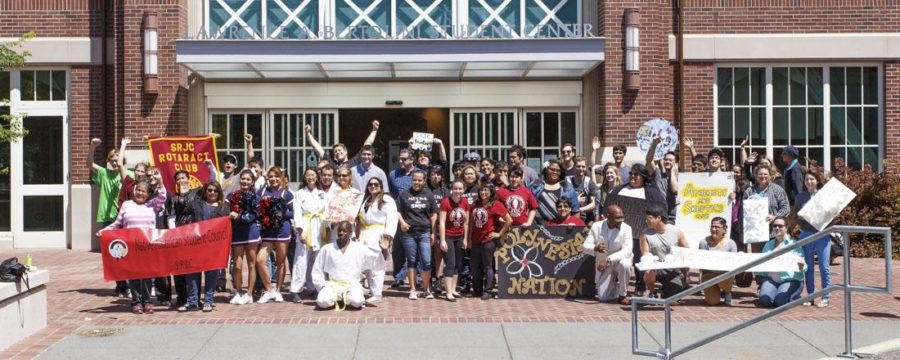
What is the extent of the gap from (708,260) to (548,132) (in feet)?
25.1

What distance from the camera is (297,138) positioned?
18672 mm

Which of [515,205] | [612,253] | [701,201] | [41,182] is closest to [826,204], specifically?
[701,201]

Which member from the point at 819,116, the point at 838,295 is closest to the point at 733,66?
the point at 819,116

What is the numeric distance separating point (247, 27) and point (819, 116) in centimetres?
1030

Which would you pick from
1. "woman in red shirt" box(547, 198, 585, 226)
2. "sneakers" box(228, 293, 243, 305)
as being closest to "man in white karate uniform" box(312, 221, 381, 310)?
"sneakers" box(228, 293, 243, 305)

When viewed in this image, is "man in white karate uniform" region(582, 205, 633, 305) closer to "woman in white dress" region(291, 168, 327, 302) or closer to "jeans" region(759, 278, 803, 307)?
Result: "jeans" region(759, 278, 803, 307)

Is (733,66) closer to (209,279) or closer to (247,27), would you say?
(247,27)

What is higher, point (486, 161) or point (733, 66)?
point (733, 66)

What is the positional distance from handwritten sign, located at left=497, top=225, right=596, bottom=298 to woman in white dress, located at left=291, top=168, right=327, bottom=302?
6.95 feet

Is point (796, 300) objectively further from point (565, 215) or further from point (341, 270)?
point (341, 270)

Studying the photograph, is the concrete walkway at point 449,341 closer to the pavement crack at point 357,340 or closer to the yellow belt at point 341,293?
the pavement crack at point 357,340

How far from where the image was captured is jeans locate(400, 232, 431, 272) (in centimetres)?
1209

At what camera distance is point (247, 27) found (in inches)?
701

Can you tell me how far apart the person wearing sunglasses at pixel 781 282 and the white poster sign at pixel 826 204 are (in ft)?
0.96
